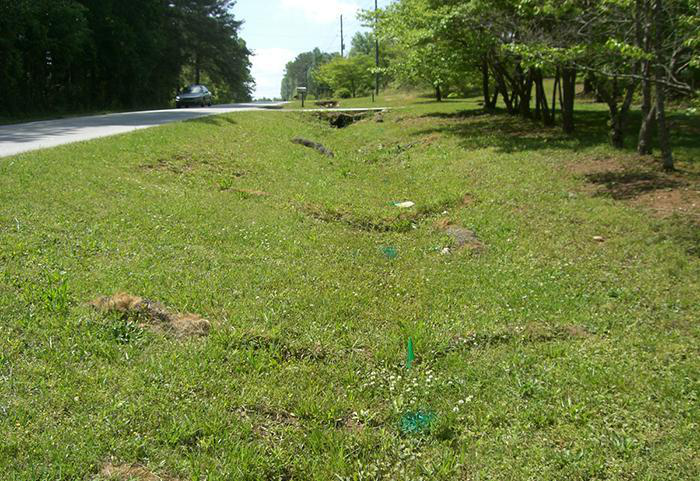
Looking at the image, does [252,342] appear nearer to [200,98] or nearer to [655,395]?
[655,395]

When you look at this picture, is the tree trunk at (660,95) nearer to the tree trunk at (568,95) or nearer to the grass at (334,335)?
the grass at (334,335)

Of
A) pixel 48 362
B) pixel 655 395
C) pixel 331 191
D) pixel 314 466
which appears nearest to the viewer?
pixel 314 466

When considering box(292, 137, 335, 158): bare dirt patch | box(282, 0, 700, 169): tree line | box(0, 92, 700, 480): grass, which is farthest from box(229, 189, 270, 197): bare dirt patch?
box(292, 137, 335, 158): bare dirt patch

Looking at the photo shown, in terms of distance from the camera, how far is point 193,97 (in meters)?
29.8

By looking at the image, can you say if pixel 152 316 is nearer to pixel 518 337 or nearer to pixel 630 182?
pixel 518 337

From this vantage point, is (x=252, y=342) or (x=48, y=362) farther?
(x=252, y=342)

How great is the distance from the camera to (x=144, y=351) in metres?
4.07

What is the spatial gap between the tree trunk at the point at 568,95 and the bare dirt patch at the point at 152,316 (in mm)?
13121

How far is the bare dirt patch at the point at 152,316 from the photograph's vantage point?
4418 mm

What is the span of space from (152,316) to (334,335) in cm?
156

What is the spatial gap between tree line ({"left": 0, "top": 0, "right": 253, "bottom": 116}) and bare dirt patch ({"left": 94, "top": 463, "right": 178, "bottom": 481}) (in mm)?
22837

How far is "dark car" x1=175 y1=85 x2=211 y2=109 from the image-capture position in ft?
97.3

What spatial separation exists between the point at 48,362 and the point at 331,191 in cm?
740

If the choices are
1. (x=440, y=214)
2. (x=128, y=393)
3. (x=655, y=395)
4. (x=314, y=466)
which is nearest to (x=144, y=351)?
(x=128, y=393)
